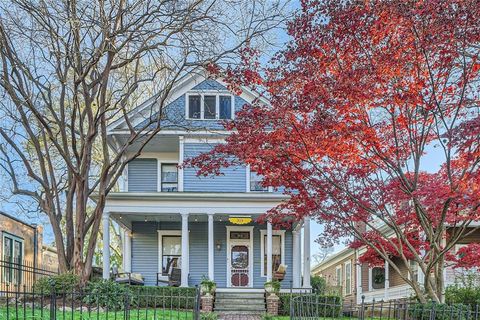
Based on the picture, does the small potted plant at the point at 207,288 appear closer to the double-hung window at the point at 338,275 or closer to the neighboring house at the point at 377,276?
the neighboring house at the point at 377,276

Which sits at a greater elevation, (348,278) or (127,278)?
(127,278)

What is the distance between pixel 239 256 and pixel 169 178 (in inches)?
171

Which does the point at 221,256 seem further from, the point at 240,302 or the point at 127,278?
the point at 127,278

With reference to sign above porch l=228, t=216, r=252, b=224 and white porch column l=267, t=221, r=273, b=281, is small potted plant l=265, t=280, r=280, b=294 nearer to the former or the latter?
white porch column l=267, t=221, r=273, b=281

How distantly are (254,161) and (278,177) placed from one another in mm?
753

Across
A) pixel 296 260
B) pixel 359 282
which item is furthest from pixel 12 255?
pixel 359 282

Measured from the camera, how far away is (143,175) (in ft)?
69.5

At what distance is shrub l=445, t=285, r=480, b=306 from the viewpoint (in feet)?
49.9

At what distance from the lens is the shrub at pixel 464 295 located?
1520cm

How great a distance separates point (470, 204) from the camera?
9.68 meters

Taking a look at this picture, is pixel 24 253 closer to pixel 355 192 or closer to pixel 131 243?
pixel 131 243

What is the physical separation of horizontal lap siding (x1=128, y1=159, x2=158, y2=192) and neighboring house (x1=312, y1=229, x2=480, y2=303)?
8.85 metres

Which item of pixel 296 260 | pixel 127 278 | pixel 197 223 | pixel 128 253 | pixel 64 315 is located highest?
pixel 197 223

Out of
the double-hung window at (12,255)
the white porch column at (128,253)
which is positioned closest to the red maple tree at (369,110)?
the double-hung window at (12,255)
